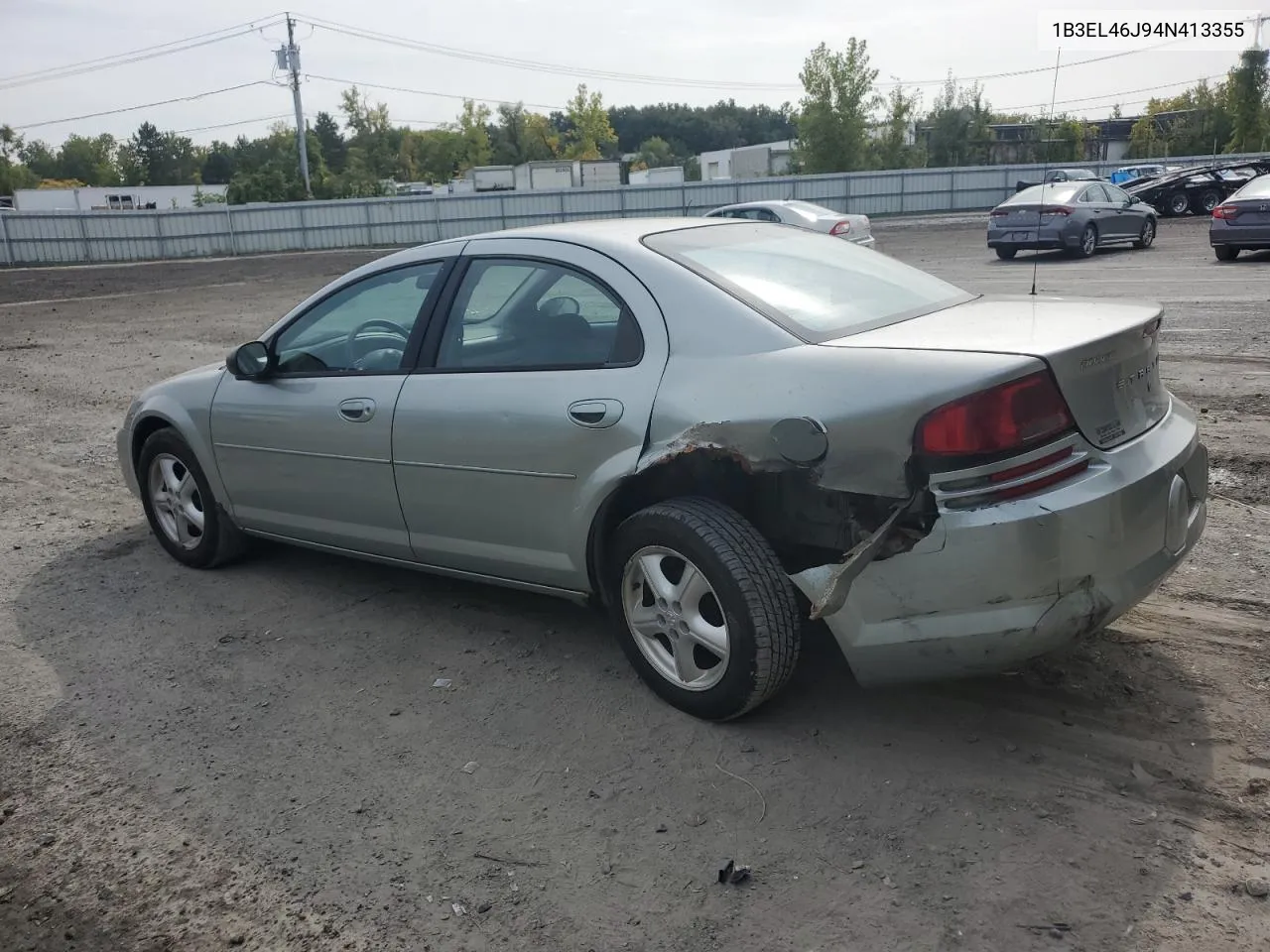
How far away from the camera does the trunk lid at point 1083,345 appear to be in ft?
10.2

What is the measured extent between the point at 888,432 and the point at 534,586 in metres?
1.57

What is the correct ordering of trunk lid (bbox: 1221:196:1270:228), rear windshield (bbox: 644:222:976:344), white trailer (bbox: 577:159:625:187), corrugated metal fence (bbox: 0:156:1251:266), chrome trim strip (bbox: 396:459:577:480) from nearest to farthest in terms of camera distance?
1. rear windshield (bbox: 644:222:976:344)
2. chrome trim strip (bbox: 396:459:577:480)
3. trunk lid (bbox: 1221:196:1270:228)
4. corrugated metal fence (bbox: 0:156:1251:266)
5. white trailer (bbox: 577:159:625:187)

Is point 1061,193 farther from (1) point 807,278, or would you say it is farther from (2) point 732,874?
(2) point 732,874

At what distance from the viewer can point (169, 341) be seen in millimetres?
14750

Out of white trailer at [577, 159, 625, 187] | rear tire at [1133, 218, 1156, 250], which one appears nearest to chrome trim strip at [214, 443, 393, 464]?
rear tire at [1133, 218, 1156, 250]

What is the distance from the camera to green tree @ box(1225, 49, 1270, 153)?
164 feet

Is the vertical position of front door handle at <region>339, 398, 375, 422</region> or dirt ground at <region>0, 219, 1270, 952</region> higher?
front door handle at <region>339, 398, 375, 422</region>

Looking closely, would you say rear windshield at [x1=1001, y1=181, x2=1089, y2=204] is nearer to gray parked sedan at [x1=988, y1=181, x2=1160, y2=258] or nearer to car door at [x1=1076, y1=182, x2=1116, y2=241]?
gray parked sedan at [x1=988, y1=181, x2=1160, y2=258]

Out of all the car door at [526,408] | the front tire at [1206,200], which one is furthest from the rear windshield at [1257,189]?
the car door at [526,408]

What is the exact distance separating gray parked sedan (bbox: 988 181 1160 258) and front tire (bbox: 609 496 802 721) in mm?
17199

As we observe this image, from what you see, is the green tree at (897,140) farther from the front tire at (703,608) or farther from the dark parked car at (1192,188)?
the front tire at (703,608)

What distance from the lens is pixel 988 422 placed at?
2.96 metres

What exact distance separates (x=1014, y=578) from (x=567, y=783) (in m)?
1.45

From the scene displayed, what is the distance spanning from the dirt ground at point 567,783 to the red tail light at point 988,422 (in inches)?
38.3
